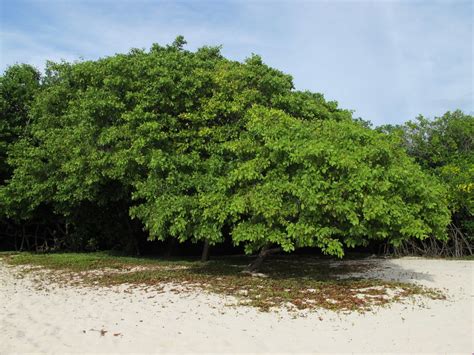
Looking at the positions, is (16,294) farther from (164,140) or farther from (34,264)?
(34,264)

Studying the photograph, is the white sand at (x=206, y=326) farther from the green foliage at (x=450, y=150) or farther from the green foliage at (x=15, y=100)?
the green foliage at (x=15, y=100)

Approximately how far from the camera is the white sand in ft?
21.2

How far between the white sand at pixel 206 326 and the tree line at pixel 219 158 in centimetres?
181

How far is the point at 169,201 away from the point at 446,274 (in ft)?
25.8

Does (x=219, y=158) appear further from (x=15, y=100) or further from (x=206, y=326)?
(x=15, y=100)

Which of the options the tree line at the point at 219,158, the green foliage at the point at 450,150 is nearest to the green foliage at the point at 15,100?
the tree line at the point at 219,158

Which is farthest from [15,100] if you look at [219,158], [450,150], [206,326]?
[450,150]

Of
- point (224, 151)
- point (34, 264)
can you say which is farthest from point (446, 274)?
point (34, 264)

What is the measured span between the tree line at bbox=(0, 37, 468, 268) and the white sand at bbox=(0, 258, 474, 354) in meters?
1.81

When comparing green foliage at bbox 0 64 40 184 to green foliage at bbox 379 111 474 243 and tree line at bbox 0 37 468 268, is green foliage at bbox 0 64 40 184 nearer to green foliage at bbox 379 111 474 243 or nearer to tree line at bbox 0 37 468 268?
tree line at bbox 0 37 468 268

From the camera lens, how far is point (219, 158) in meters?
12.1

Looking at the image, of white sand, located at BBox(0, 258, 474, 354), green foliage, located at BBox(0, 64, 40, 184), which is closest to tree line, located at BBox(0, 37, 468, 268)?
green foliage, located at BBox(0, 64, 40, 184)

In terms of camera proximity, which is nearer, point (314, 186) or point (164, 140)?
point (314, 186)

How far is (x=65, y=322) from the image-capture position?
7.72 meters
